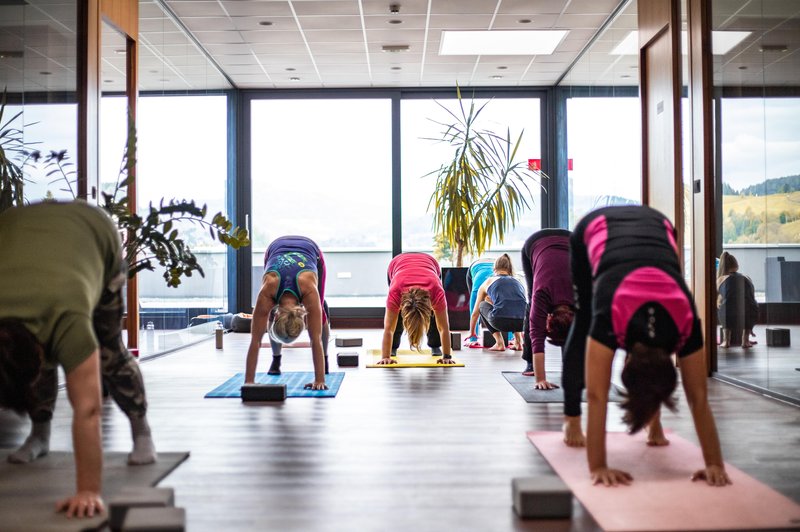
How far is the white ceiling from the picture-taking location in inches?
175

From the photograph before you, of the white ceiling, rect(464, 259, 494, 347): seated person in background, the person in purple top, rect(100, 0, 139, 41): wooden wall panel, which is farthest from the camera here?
rect(464, 259, 494, 347): seated person in background

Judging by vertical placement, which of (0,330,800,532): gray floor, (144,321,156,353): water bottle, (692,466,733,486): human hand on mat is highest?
(144,321,156,353): water bottle

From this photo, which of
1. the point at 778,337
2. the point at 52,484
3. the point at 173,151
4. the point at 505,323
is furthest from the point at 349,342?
the point at 52,484

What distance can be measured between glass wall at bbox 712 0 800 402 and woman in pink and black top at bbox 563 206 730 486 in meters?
1.93

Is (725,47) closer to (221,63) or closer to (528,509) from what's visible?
(528,509)

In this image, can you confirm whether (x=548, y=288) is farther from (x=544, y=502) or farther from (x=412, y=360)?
(x=412, y=360)

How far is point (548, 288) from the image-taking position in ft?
13.4

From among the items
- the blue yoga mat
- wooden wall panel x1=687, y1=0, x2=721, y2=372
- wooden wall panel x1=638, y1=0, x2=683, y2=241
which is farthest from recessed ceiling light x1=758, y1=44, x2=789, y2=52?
the blue yoga mat

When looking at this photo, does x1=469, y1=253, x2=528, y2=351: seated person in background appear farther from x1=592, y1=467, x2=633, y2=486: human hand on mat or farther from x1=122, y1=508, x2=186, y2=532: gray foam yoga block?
x1=122, y1=508, x2=186, y2=532: gray foam yoga block

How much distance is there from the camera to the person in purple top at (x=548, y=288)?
406 centimetres

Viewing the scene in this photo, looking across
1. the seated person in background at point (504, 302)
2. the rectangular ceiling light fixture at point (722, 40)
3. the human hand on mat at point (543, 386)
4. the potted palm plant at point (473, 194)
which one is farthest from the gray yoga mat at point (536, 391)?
the potted palm plant at point (473, 194)

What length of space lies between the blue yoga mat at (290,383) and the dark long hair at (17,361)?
227 cm

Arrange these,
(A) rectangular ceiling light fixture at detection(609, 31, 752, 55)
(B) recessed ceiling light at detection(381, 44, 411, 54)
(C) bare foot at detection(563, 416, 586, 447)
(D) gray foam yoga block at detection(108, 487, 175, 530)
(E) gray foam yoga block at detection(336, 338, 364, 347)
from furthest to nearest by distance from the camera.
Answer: (B) recessed ceiling light at detection(381, 44, 411, 54)
(E) gray foam yoga block at detection(336, 338, 364, 347)
(A) rectangular ceiling light fixture at detection(609, 31, 752, 55)
(C) bare foot at detection(563, 416, 586, 447)
(D) gray foam yoga block at detection(108, 487, 175, 530)

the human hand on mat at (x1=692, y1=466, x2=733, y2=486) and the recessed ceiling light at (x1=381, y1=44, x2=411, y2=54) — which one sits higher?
the recessed ceiling light at (x1=381, y1=44, x2=411, y2=54)
